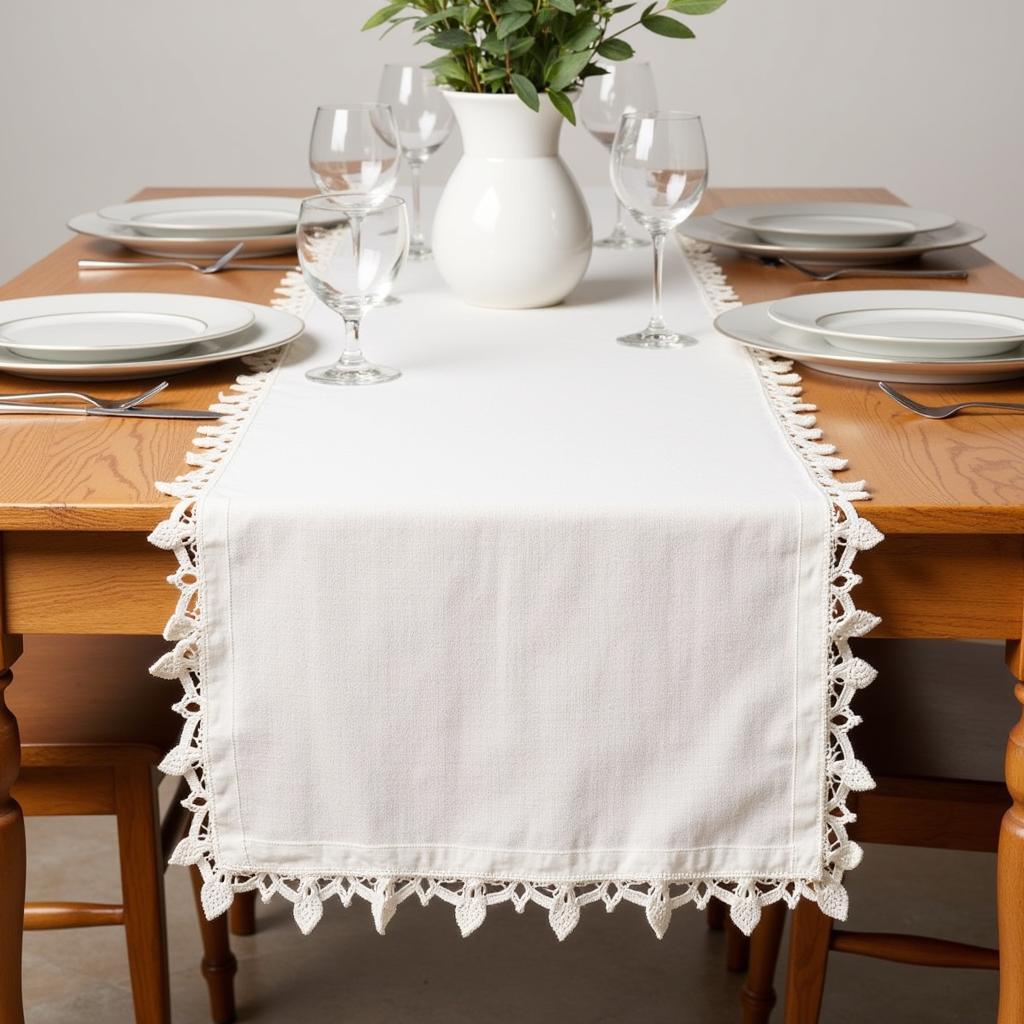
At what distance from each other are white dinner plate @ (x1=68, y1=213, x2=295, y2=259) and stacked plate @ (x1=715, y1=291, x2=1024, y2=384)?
691mm

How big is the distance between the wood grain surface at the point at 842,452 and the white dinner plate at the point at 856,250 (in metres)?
0.50

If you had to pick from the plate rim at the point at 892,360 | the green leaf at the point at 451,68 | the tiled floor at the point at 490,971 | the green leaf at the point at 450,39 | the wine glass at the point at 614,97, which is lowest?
the tiled floor at the point at 490,971

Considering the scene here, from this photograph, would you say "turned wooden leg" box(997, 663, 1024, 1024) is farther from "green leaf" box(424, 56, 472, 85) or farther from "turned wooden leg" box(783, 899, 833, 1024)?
"green leaf" box(424, 56, 472, 85)

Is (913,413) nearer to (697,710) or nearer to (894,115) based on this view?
(697,710)

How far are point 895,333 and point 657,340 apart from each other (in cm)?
23

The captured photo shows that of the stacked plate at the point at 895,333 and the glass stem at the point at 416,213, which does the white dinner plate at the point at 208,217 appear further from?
the stacked plate at the point at 895,333

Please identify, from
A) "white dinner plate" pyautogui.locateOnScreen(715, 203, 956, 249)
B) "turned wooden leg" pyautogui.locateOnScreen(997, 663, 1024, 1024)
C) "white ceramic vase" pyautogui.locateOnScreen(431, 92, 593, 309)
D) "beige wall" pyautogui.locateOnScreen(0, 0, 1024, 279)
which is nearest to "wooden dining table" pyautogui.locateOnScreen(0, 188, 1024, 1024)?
"turned wooden leg" pyautogui.locateOnScreen(997, 663, 1024, 1024)

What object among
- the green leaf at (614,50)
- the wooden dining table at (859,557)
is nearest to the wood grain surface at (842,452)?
the wooden dining table at (859,557)

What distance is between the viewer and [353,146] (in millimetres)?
1448

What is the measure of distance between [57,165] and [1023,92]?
2.42 metres

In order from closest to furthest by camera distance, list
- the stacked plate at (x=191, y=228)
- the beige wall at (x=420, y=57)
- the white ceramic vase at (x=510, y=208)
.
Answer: the white ceramic vase at (x=510, y=208) < the stacked plate at (x=191, y=228) < the beige wall at (x=420, y=57)

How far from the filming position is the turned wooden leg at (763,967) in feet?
5.12

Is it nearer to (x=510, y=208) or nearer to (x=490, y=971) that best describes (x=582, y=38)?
(x=510, y=208)

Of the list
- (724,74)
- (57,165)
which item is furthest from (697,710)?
(57,165)
